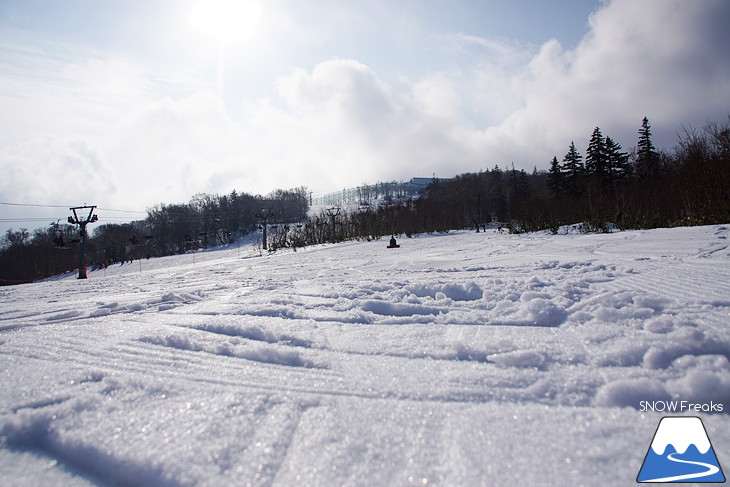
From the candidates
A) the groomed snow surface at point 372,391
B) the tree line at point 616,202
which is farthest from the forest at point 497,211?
the groomed snow surface at point 372,391

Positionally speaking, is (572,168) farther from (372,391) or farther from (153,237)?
(153,237)

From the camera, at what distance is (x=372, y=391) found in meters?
1.37

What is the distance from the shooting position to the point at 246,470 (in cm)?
95

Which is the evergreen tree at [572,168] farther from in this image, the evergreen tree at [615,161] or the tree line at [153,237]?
the tree line at [153,237]

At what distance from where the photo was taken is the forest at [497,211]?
34.4 ft

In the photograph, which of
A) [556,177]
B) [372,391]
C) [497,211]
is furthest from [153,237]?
[372,391]

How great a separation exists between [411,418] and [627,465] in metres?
0.64

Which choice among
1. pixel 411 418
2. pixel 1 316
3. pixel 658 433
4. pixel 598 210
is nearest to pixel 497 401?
pixel 411 418

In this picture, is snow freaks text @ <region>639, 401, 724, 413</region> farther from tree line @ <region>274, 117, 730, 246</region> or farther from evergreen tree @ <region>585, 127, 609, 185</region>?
evergreen tree @ <region>585, 127, 609, 185</region>

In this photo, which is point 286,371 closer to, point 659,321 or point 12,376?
point 12,376

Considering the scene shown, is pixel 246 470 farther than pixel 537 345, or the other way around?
pixel 537 345

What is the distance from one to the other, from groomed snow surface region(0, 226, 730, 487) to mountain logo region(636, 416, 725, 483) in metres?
0.04

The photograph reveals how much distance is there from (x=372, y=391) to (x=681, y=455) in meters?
1.02

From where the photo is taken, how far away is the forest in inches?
412
